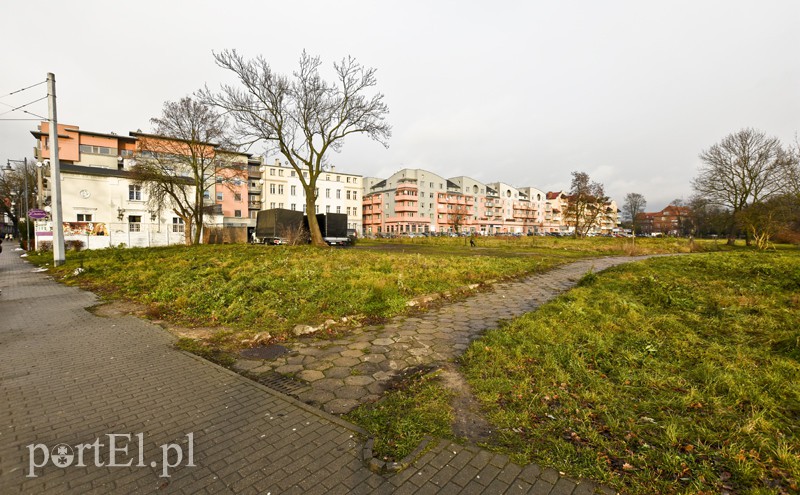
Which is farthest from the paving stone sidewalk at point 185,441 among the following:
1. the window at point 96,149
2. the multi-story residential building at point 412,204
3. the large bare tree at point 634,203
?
the large bare tree at point 634,203

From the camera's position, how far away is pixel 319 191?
233 feet

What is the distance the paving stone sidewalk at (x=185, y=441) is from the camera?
2.37m

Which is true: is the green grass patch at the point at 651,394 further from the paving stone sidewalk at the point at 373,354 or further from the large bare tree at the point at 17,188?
the large bare tree at the point at 17,188

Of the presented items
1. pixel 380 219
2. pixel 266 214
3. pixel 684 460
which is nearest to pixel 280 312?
pixel 684 460

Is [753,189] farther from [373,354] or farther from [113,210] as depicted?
[113,210]

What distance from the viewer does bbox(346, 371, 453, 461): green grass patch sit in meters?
2.79

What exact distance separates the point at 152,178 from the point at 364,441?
3263 centimetres

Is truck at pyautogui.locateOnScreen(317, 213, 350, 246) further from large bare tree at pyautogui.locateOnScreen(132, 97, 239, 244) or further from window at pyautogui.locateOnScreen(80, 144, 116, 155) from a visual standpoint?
window at pyautogui.locateOnScreen(80, 144, 116, 155)

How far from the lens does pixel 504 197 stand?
108 metres

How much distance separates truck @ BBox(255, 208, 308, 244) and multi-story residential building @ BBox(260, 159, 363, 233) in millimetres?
28471

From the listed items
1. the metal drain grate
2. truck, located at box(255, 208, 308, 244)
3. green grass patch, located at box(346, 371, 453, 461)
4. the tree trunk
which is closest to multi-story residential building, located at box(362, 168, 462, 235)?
truck, located at box(255, 208, 308, 244)

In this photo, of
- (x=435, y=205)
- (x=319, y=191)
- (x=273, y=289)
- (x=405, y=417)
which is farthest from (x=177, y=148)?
(x=435, y=205)

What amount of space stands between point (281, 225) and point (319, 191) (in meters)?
43.4

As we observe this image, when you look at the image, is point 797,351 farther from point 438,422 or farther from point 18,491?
point 18,491
